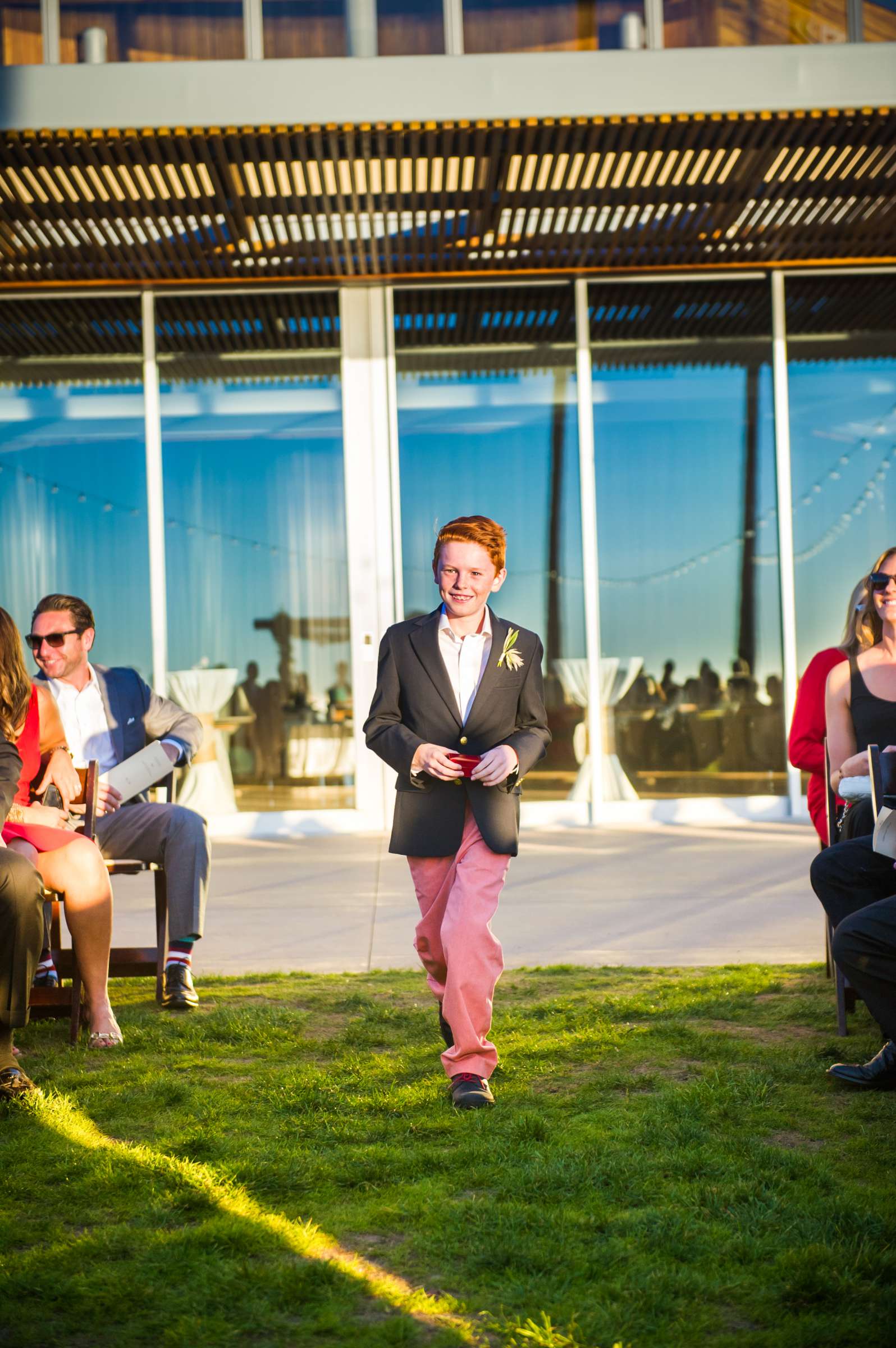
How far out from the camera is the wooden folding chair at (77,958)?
3881 millimetres

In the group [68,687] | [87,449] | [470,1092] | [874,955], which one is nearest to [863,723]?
[874,955]

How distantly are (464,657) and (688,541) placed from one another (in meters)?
6.03

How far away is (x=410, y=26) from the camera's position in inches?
302

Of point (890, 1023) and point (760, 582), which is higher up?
point (760, 582)

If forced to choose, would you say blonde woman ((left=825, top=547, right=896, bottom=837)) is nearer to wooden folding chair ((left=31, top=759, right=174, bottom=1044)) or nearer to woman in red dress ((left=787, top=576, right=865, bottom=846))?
woman in red dress ((left=787, top=576, right=865, bottom=846))

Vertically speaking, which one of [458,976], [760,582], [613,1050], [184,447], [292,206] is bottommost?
[613,1050]

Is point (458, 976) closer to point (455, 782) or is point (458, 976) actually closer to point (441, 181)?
point (455, 782)

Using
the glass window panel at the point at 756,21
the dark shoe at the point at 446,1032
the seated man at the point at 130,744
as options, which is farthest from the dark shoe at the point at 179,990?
the glass window panel at the point at 756,21

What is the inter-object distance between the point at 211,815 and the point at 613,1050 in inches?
231

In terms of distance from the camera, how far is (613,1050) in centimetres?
366

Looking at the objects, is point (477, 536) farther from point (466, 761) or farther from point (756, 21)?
point (756, 21)

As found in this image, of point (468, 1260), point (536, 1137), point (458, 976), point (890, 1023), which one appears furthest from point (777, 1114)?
point (468, 1260)

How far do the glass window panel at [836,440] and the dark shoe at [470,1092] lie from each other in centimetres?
655

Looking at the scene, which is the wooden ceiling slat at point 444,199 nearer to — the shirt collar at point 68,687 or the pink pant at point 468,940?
the shirt collar at point 68,687
